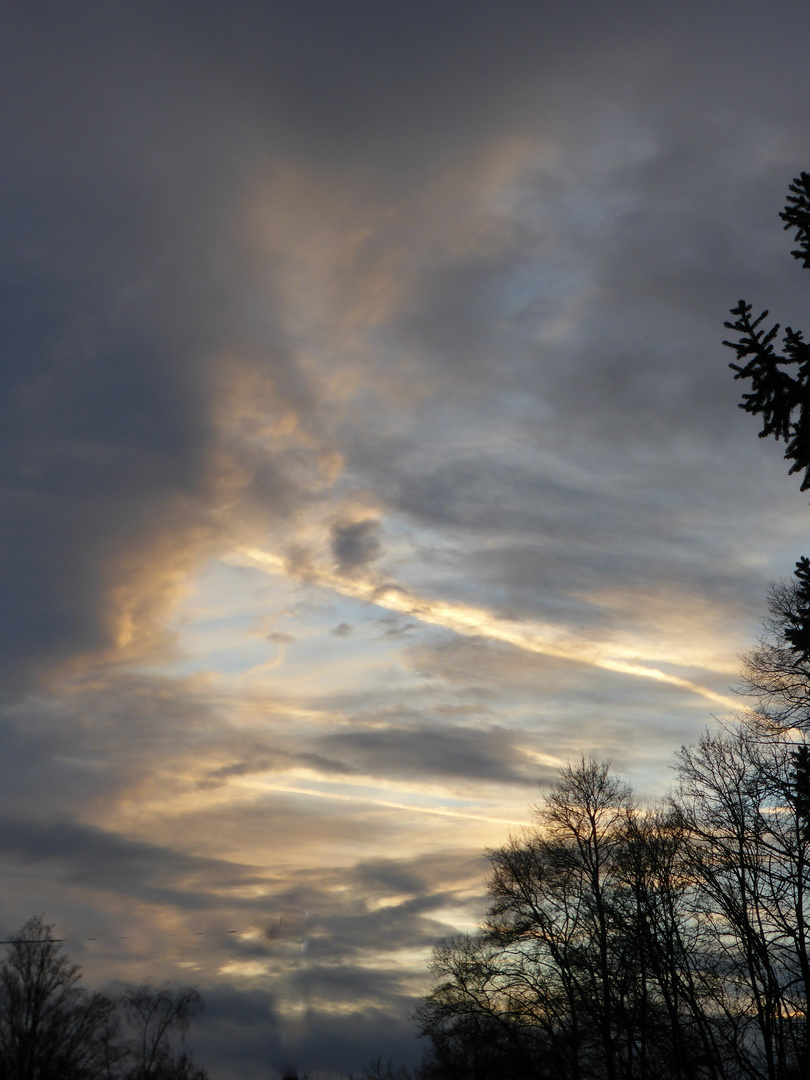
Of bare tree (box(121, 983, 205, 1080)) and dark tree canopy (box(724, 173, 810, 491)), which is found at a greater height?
dark tree canopy (box(724, 173, 810, 491))

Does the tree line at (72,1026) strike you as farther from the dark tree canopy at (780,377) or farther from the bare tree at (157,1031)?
the dark tree canopy at (780,377)

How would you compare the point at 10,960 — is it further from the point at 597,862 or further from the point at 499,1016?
the point at 597,862

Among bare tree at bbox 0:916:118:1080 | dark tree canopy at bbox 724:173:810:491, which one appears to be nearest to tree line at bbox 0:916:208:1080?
bare tree at bbox 0:916:118:1080

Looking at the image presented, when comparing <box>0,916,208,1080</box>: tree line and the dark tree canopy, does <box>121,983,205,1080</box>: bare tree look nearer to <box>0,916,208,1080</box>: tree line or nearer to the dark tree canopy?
<box>0,916,208,1080</box>: tree line

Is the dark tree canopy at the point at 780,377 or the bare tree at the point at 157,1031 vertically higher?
the dark tree canopy at the point at 780,377

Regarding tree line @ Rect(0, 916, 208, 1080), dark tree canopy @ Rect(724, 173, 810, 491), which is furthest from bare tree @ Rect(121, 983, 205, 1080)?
dark tree canopy @ Rect(724, 173, 810, 491)

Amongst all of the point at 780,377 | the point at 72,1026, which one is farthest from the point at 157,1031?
the point at 780,377

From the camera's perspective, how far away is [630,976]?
31.0 metres

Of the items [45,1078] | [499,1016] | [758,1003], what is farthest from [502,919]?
[45,1078]

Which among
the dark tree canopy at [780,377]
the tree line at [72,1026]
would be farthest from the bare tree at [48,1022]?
the dark tree canopy at [780,377]

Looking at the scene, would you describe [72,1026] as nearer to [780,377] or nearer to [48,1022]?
[48,1022]

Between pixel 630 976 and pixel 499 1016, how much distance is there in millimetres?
5171

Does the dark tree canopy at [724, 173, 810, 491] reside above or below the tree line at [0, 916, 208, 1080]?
above

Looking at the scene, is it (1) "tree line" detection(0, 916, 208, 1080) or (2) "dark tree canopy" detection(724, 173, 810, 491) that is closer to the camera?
(2) "dark tree canopy" detection(724, 173, 810, 491)
